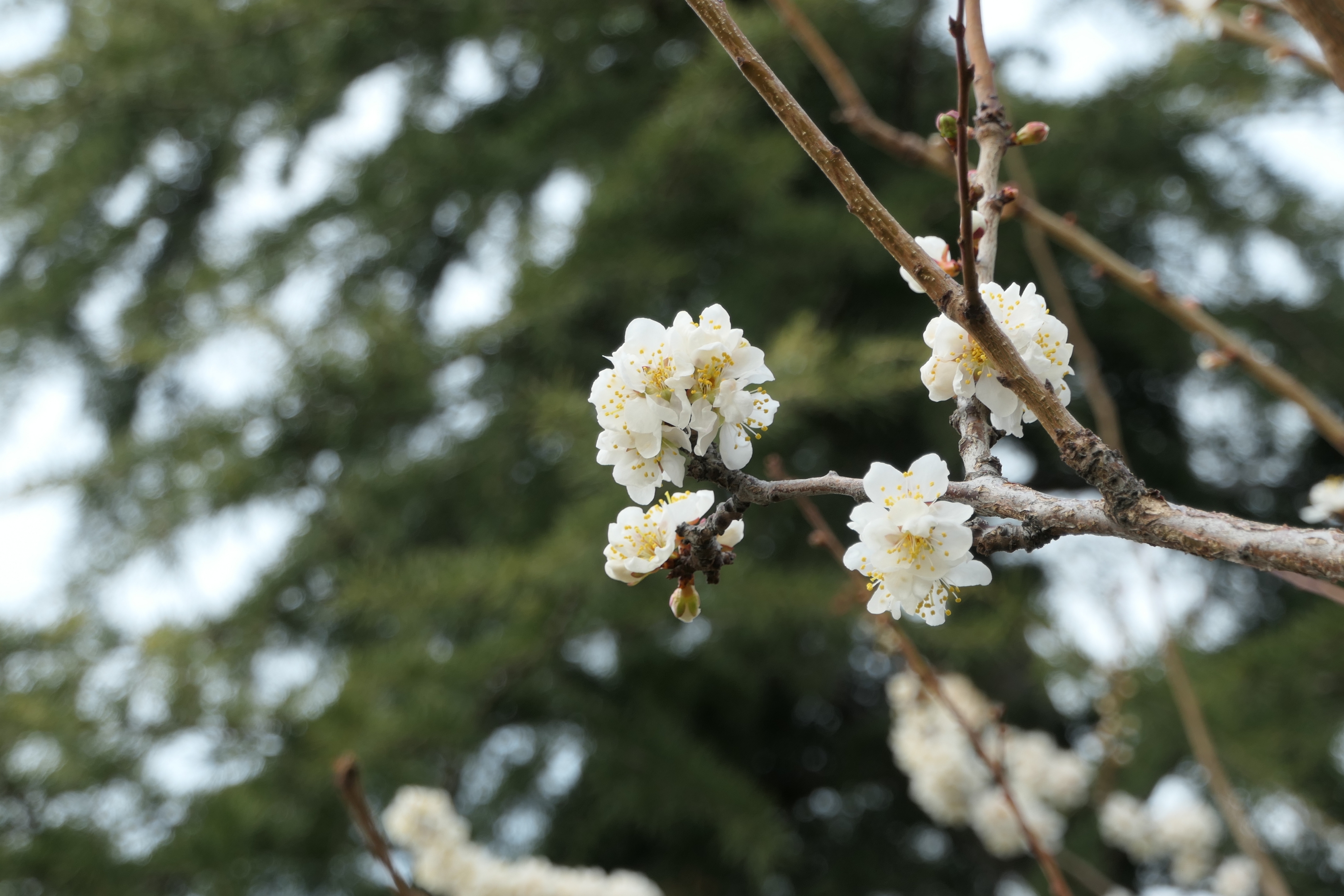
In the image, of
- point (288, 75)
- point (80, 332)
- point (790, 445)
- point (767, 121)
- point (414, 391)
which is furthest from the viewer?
point (80, 332)

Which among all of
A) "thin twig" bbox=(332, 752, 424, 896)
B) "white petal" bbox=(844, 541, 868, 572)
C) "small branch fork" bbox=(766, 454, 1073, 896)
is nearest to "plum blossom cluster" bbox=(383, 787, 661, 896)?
"small branch fork" bbox=(766, 454, 1073, 896)

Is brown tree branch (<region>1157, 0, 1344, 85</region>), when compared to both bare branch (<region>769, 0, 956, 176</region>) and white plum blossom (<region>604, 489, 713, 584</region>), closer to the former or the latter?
bare branch (<region>769, 0, 956, 176</region>)

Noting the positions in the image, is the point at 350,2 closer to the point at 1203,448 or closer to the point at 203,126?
the point at 203,126

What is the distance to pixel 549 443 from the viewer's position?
1621 mm

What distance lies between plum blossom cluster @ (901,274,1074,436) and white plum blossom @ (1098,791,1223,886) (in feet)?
4.86

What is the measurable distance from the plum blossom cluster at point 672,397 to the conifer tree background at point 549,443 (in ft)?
2.73

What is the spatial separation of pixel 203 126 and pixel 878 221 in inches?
83.3

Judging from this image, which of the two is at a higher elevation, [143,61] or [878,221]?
[143,61]

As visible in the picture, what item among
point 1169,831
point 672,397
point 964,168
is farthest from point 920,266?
point 1169,831

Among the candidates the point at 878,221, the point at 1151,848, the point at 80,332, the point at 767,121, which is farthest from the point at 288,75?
the point at 1151,848

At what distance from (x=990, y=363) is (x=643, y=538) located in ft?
0.53

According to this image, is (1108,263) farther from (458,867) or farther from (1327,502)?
(458,867)

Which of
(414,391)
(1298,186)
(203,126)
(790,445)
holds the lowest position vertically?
(1298,186)

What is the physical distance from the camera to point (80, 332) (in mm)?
2176
